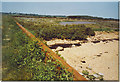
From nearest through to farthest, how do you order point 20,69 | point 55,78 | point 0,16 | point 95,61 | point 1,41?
1. point 55,78
2. point 20,69
3. point 95,61
4. point 1,41
5. point 0,16

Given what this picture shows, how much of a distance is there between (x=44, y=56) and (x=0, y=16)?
512 centimetres

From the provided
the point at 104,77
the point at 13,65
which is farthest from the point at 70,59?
the point at 13,65

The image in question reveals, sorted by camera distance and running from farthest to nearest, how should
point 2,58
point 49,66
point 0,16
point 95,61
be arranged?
point 0,16 < point 95,61 < point 2,58 < point 49,66

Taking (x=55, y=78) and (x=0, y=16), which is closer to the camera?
(x=55, y=78)

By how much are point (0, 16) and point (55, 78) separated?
6009 mm

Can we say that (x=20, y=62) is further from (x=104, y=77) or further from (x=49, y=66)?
(x=104, y=77)

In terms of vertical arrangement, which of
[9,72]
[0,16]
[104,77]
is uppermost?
[0,16]

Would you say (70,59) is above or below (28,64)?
below

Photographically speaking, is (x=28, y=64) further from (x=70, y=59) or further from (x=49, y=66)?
(x=70, y=59)

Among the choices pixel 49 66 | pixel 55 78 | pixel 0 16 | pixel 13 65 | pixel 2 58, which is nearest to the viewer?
pixel 55 78

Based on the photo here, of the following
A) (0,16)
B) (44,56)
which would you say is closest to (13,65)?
(44,56)

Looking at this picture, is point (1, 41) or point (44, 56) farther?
point (1, 41)

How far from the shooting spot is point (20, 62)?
9.28 ft

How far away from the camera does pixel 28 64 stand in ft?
8.83
